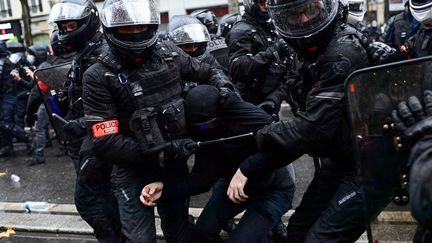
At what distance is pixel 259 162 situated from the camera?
261cm

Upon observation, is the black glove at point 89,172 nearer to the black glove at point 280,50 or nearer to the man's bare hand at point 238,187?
the man's bare hand at point 238,187

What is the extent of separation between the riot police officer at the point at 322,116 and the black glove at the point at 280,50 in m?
1.30

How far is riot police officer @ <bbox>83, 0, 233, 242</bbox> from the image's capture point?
2920mm

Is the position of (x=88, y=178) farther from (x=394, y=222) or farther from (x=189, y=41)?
(x=394, y=222)

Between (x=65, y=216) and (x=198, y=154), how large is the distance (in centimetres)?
247

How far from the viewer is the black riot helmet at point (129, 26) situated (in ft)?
9.82

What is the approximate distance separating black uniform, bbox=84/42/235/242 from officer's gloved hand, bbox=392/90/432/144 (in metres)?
1.39

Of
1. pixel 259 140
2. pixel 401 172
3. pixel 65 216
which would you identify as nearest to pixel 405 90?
pixel 401 172

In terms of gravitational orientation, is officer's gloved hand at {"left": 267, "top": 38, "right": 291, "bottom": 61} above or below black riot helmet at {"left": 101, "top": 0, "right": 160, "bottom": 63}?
below

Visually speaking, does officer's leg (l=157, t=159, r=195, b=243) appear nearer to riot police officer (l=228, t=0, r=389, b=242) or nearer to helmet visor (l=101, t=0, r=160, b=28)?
riot police officer (l=228, t=0, r=389, b=242)

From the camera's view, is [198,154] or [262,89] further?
[262,89]

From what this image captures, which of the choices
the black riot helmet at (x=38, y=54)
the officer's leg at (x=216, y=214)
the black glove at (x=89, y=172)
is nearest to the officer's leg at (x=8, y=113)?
the black riot helmet at (x=38, y=54)

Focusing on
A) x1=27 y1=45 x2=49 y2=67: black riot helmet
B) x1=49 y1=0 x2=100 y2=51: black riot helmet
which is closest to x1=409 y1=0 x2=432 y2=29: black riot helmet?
x1=49 y1=0 x2=100 y2=51: black riot helmet

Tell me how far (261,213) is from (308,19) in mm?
1173
